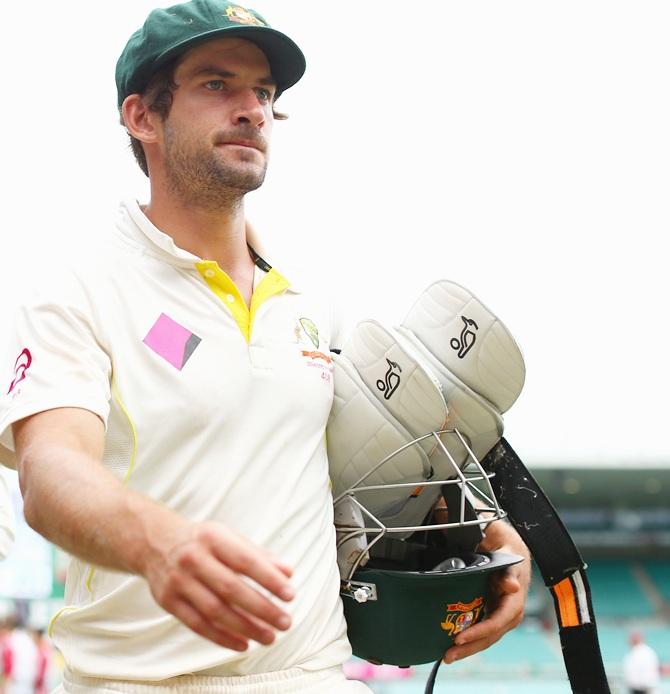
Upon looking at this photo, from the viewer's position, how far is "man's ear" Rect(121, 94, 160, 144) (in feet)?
7.61


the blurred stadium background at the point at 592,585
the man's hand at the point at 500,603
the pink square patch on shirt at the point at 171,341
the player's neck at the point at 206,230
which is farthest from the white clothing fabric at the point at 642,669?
the pink square patch on shirt at the point at 171,341

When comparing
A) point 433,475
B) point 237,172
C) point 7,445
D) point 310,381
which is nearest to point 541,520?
point 433,475

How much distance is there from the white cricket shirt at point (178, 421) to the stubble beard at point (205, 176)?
127 mm

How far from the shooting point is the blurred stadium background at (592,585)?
54.3 feet

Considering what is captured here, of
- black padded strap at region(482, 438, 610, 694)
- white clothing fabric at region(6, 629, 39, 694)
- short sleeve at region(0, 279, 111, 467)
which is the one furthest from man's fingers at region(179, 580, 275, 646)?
white clothing fabric at region(6, 629, 39, 694)

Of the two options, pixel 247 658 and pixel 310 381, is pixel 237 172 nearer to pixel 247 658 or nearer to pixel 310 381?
pixel 310 381

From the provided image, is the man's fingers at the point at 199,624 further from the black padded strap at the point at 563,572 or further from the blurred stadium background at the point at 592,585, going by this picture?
the blurred stadium background at the point at 592,585

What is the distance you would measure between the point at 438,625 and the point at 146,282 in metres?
0.93

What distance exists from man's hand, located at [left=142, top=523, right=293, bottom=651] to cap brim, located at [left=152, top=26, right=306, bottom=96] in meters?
1.21

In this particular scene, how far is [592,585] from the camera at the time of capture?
81.6 ft


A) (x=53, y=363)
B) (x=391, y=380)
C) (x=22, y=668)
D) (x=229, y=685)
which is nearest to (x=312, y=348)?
(x=391, y=380)

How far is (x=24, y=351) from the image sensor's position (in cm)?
190

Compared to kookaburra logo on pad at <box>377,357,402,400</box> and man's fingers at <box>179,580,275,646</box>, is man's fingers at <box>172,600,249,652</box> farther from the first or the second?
kookaburra logo on pad at <box>377,357,402,400</box>

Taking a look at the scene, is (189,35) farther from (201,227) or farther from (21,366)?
(21,366)
